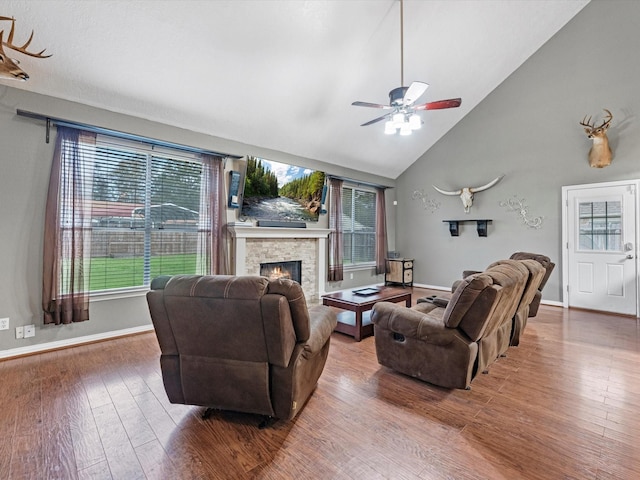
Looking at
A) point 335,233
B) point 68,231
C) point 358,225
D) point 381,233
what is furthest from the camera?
point 381,233

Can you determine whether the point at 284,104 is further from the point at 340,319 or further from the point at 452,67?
the point at 340,319

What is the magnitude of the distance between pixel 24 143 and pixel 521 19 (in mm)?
6969

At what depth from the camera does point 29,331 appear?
10.5 ft

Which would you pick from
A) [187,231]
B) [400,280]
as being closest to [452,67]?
[400,280]

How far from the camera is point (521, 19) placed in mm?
4746

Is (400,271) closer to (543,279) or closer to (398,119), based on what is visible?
(543,279)

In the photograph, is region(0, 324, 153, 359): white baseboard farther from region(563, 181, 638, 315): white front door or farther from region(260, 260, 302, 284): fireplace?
region(563, 181, 638, 315): white front door

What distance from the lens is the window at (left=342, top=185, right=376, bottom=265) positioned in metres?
6.80

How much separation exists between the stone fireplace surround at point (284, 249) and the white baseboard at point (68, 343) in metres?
1.51

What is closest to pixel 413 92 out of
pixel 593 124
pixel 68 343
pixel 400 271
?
pixel 593 124

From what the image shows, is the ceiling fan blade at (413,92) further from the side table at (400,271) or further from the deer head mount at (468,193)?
the side table at (400,271)

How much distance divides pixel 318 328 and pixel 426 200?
19.4 feet

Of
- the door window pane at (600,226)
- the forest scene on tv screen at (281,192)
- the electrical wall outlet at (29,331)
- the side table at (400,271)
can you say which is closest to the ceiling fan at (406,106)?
the forest scene on tv screen at (281,192)

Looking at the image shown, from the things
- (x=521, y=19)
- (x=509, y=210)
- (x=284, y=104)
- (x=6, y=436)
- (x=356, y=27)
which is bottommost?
(x=6, y=436)
